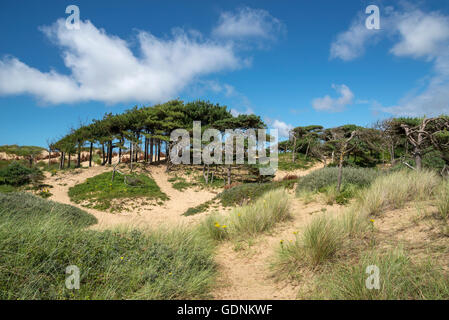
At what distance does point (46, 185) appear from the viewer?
→ 63.8 ft

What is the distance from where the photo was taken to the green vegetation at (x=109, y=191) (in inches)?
624

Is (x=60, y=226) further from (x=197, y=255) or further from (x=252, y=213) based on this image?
(x=252, y=213)

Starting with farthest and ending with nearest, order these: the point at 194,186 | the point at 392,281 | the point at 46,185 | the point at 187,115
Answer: the point at 187,115 → the point at 194,186 → the point at 46,185 → the point at 392,281

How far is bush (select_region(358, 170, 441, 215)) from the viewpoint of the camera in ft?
19.8

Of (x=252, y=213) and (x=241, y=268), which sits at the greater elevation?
(x=252, y=213)

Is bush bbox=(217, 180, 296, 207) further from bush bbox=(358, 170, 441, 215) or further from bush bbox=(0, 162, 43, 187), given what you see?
bush bbox=(0, 162, 43, 187)

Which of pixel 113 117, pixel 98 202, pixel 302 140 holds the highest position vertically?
pixel 113 117

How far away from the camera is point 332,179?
1022cm

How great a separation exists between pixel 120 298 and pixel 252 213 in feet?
14.2

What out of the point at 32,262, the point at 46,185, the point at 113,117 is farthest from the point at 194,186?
the point at 32,262

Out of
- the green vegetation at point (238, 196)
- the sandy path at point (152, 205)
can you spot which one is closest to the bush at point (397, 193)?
the green vegetation at point (238, 196)

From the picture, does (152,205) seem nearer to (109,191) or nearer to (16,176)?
(109,191)

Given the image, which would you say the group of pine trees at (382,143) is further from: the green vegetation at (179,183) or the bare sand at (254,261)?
the green vegetation at (179,183)

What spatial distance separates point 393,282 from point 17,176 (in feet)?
82.1
